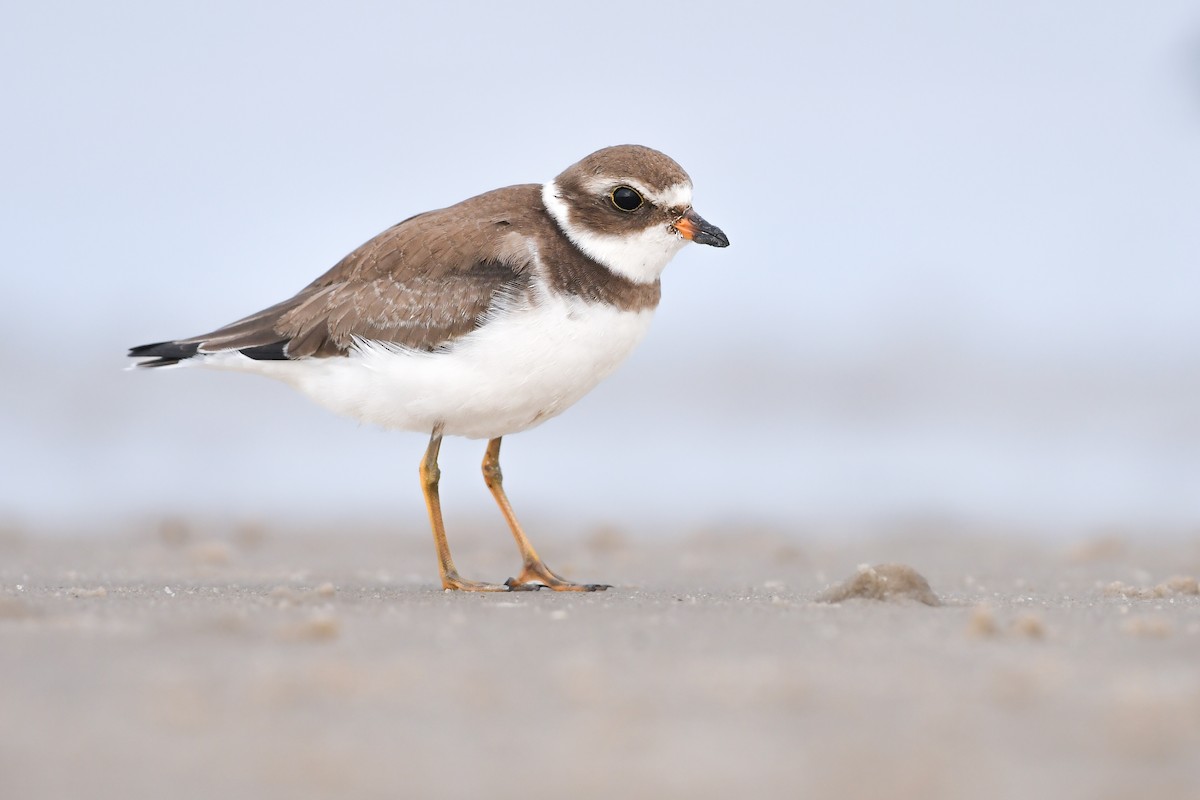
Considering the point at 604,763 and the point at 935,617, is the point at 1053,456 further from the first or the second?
the point at 604,763

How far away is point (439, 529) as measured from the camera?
22.7 ft

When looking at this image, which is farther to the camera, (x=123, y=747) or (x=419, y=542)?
(x=419, y=542)

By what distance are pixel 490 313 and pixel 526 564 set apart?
1337 mm

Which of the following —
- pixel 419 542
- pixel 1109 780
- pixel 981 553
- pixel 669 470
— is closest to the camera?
pixel 1109 780

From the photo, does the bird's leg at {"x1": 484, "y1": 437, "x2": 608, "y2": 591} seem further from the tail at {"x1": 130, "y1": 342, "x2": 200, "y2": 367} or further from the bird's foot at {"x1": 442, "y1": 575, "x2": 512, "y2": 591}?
the tail at {"x1": 130, "y1": 342, "x2": 200, "y2": 367}

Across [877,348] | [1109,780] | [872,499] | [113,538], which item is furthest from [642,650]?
[877,348]

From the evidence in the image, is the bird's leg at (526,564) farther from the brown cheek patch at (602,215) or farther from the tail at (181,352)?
the brown cheek patch at (602,215)

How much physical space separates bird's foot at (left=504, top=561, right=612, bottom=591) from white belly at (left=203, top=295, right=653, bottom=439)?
69 cm

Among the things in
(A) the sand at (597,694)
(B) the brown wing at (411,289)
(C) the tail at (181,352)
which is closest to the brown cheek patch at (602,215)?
(B) the brown wing at (411,289)

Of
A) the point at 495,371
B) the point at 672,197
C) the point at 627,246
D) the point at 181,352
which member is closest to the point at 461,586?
the point at 495,371

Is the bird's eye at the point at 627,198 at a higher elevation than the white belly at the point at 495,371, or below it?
higher

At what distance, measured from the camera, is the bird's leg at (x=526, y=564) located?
6883mm

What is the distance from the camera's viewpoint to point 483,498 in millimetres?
13414

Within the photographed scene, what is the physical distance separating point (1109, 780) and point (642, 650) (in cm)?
164
